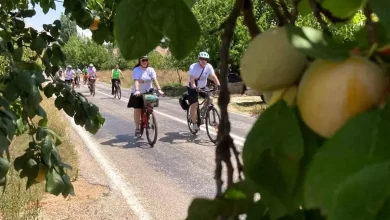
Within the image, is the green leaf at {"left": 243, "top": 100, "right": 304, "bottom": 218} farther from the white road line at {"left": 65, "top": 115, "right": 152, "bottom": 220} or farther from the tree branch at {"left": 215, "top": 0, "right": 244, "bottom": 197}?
the white road line at {"left": 65, "top": 115, "right": 152, "bottom": 220}

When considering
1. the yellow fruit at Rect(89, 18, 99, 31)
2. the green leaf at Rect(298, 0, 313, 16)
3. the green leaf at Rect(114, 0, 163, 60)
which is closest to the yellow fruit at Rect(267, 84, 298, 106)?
the green leaf at Rect(114, 0, 163, 60)

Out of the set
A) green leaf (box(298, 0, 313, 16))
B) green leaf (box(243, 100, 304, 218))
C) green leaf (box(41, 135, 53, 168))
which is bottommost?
green leaf (box(41, 135, 53, 168))

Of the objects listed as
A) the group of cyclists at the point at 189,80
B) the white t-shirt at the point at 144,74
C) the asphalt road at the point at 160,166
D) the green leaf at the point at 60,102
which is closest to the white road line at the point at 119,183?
the asphalt road at the point at 160,166

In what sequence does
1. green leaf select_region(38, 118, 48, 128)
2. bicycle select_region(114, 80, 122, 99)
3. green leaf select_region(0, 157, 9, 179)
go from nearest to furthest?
green leaf select_region(0, 157, 9, 179), green leaf select_region(38, 118, 48, 128), bicycle select_region(114, 80, 122, 99)

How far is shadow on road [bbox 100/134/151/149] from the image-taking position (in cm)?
777

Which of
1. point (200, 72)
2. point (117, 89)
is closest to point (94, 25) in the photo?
point (200, 72)

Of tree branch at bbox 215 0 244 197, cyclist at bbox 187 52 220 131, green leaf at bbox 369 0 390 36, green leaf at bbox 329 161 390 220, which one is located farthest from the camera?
cyclist at bbox 187 52 220 131

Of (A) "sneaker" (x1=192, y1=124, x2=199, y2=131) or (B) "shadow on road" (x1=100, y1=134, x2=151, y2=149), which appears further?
(A) "sneaker" (x1=192, y1=124, x2=199, y2=131)

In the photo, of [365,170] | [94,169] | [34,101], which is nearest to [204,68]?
[94,169]

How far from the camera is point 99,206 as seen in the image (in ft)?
16.2

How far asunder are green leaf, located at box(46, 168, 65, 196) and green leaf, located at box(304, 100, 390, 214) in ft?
7.43

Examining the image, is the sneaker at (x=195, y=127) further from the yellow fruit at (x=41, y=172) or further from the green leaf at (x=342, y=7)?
the green leaf at (x=342, y=7)

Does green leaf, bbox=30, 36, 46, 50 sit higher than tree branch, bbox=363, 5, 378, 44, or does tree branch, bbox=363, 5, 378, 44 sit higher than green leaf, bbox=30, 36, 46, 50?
tree branch, bbox=363, 5, 378, 44

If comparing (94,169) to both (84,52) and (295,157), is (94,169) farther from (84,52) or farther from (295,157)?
(84,52)
